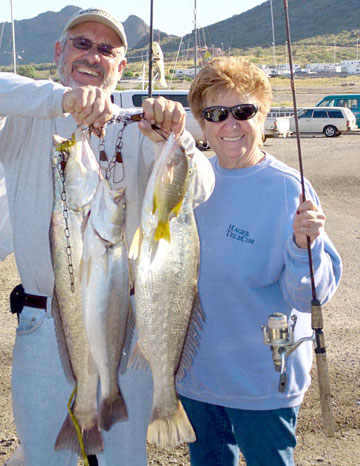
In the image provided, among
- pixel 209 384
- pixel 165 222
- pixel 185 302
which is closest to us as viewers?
pixel 165 222

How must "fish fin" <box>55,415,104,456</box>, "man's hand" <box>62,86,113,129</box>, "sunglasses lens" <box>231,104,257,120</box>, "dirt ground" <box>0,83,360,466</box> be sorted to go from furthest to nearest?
"dirt ground" <box>0,83,360,466</box> < "sunglasses lens" <box>231,104,257,120</box> < "fish fin" <box>55,415,104,456</box> < "man's hand" <box>62,86,113,129</box>

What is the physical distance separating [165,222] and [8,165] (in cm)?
98

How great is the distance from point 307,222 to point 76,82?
1.27 m

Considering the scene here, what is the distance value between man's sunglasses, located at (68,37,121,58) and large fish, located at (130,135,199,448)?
0.88m

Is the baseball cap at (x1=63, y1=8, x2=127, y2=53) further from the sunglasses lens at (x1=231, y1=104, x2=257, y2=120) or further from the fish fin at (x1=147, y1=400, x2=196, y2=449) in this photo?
the fish fin at (x1=147, y1=400, x2=196, y2=449)

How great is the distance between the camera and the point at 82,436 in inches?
104

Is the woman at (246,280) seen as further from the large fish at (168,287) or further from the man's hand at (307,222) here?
the large fish at (168,287)

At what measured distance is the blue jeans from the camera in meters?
3.16

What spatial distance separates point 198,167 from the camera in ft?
9.01

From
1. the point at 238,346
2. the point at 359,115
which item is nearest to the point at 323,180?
the point at 238,346

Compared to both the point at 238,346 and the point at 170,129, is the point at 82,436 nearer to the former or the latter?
the point at 238,346

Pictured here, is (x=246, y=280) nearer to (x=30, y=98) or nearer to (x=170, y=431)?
(x=170, y=431)

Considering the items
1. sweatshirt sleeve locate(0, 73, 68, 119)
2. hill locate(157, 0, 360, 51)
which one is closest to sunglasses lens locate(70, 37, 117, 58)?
sweatshirt sleeve locate(0, 73, 68, 119)

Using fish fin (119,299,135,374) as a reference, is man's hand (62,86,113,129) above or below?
above
